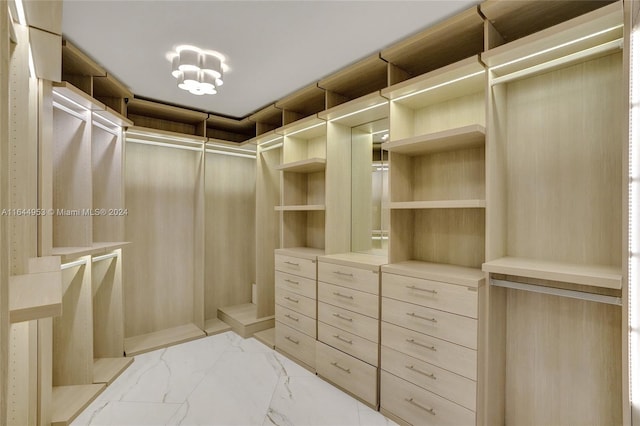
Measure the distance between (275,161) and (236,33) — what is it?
185 cm

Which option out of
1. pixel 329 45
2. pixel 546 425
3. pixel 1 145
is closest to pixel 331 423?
pixel 546 425

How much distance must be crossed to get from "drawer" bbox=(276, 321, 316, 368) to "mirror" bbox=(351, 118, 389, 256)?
0.94 m

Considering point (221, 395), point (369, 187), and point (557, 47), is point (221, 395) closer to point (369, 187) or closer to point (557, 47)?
point (369, 187)

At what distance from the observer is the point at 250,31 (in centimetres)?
192

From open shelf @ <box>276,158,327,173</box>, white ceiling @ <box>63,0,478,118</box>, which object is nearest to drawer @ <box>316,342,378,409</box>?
open shelf @ <box>276,158,327,173</box>

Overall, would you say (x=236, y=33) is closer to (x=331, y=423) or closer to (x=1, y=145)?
(x=1, y=145)

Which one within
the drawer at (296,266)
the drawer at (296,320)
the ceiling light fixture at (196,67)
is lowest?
the drawer at (296,320)

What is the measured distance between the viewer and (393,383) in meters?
2.03

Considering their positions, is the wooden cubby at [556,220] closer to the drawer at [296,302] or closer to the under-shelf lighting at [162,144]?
the drawer at [296,302]

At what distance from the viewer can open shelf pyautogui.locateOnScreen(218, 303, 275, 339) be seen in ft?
11.1

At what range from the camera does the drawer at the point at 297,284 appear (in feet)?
8.84

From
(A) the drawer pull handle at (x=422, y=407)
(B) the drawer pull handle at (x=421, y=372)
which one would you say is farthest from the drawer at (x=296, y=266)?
(A) the drawer pull handle at (x=422, y=407)

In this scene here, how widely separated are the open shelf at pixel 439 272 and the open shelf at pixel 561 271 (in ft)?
0.42

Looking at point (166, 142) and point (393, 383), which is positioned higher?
point (166, 142)
